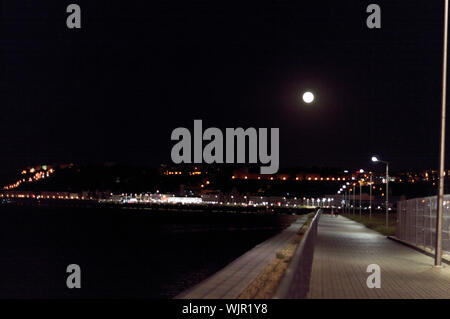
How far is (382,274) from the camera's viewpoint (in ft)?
59.9

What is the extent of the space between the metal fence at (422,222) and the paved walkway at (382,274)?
92 centimetres

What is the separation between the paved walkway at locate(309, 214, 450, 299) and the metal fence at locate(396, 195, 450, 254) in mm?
923

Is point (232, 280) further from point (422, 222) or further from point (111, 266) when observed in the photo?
point (111, 266)

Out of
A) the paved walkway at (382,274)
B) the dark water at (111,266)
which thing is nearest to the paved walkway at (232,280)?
the paved walkway at (382,274)

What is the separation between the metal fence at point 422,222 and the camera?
2488 cm

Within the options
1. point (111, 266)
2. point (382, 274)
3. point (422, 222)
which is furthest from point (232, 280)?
point (111, 266)

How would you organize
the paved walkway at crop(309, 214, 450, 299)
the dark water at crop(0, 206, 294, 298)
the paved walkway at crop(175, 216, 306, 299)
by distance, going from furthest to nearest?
1. the dark water at crop(0, 206, 294, 298)
2. the paved walkway at crop(309, 214, 450, 299)
3. the paved walkway at crop(175, 216, 306, 299)

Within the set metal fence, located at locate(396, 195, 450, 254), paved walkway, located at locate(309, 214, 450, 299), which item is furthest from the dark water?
metal fence, located at locate(396, 195, 450, 254)

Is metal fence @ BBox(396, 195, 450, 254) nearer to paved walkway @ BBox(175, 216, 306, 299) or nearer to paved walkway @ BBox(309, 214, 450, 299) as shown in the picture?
paved walkway @ BBox(309, 214, 450, 299)

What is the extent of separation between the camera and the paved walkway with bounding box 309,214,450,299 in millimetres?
14461

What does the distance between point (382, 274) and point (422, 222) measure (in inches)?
430
